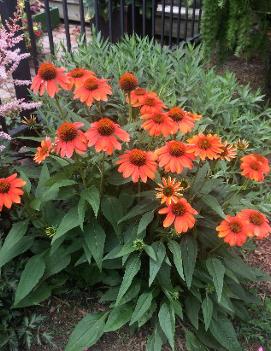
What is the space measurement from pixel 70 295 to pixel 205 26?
2.14 m

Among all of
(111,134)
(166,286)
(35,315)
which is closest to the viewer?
(111,134)

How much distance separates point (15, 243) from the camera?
6.45 ft

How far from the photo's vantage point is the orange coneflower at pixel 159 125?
1.81 meters

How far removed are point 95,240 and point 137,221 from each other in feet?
0.71

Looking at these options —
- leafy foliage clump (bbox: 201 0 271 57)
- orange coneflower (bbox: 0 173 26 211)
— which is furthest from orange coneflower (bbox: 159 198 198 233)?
leafy foliage clump (bbox: 201 0 271 57)

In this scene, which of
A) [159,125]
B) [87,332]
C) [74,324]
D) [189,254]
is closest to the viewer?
[159,125]

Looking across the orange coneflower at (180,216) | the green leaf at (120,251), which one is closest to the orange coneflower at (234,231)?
the orange coneflower at (180,216)

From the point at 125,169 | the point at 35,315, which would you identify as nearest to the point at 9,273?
the point at 35,315

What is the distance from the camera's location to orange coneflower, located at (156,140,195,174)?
174cm

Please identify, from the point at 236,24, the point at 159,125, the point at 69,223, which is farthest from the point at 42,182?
the point at 236,24

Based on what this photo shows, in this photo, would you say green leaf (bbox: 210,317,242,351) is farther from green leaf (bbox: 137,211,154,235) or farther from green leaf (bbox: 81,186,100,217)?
green leaf (bbox: 81,186,100,217)

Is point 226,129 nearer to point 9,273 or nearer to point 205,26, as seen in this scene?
point 205,26

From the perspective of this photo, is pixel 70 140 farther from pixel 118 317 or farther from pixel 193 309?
pixel 193 309

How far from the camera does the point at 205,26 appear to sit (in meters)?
3.22
